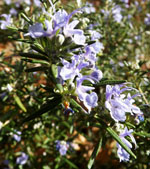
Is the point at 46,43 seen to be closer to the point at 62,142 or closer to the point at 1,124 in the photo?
the point at 1,124

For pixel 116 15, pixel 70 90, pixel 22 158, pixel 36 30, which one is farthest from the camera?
pixel 116 15

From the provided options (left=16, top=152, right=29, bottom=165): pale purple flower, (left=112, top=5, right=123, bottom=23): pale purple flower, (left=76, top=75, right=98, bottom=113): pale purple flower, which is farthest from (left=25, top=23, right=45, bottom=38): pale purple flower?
(left=112, top=5, right=123, bottom=23): pale purple flower

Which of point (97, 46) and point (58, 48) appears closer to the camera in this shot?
point (58, 48)

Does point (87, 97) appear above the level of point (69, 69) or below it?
below

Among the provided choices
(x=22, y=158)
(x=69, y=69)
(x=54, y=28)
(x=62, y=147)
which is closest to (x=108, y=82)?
(x=69, y=69)

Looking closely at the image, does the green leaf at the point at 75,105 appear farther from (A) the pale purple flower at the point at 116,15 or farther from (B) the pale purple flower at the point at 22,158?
(A) the pale purple flower at the point at 116,15

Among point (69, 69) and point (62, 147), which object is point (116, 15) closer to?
point (62, 147)

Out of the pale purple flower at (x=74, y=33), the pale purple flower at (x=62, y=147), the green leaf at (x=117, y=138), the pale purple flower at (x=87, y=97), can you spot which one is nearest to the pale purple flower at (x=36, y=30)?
the pale purple flower at (x=74, y=33)

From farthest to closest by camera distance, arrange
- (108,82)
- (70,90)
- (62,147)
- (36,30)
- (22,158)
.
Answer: (22,158)
(62,147)
(108,82)
(70,90)
(36,30)

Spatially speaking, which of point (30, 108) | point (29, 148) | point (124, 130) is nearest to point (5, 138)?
point (29, 148)

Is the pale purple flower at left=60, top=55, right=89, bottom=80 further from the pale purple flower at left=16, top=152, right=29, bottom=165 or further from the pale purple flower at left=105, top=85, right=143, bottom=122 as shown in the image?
the pale purple flower at left=16, top=152, right=29, bottom=165

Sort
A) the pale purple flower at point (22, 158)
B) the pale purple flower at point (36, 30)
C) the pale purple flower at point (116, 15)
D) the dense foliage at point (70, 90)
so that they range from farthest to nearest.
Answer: the pale purple flower at point (116, 15)
the pale purple flower at point (22, 158)
the dense foliage at point (70, 90)
the pale purple flower at point (36, 30)
